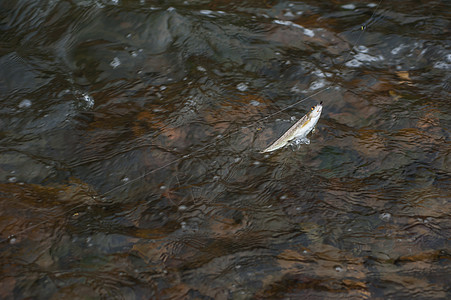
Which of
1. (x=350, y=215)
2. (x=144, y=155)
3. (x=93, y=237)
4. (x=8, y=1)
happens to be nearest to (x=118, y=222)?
(x=93, y=237)

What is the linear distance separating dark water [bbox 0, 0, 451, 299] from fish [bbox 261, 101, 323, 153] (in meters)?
0.09

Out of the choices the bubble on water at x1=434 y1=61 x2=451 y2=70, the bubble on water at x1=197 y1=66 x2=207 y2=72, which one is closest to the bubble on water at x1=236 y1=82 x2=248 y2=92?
the bubble on water at x1=197 y1=66 x2=207 y2=72

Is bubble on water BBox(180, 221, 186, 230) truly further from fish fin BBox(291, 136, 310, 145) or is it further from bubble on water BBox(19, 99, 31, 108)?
bubble on water BBox(19, 99, 31, 108)

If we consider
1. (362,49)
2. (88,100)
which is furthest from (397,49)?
(88,100)

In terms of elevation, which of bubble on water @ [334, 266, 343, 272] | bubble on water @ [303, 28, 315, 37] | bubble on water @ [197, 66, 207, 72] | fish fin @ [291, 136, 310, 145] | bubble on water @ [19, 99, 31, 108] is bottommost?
bubble on water @ [334, 266, 343, 272]

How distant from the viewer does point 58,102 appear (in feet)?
16.1

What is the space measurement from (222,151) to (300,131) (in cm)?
81

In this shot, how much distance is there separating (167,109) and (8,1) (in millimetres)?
3590

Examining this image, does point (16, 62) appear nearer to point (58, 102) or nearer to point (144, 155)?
point (58, 102)

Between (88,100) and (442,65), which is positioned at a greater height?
(88,100)

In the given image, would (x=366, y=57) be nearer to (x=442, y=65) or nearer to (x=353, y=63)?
(x=353, y=63)

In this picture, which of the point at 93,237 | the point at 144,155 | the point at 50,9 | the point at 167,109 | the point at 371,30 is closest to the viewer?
the point at 93,237

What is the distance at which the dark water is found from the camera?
3182mm

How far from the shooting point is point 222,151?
426 centimetres
